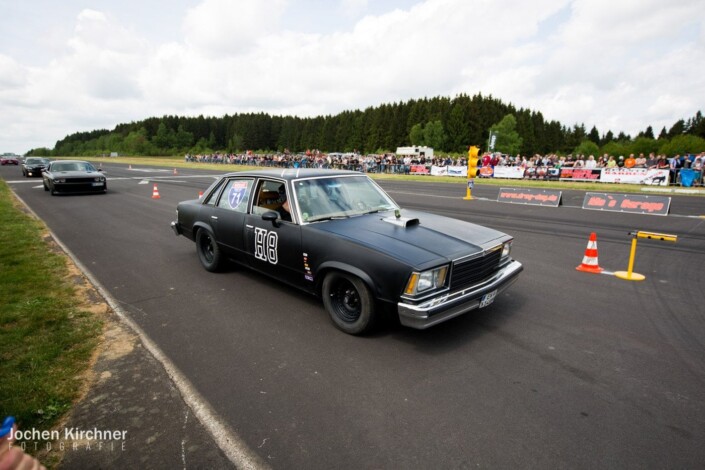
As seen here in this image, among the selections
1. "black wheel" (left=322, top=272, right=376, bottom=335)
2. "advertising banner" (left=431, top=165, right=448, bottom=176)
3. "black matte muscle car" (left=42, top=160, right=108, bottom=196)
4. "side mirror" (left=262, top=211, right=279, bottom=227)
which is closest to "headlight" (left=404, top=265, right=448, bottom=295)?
"black wheel" (left=322, top=272, right=376, bottom=335)

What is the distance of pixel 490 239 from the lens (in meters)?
4.29

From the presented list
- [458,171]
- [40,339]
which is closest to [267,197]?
[40,339]

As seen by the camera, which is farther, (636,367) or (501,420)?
(636,367)

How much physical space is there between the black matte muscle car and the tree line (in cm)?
8378

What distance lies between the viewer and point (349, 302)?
13.3 feet

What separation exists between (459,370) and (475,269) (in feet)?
3.33

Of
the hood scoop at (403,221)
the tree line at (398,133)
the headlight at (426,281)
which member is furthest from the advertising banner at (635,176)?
the tree line at (398,133)

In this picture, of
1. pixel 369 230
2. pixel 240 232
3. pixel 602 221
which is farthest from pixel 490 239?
pixel 602 221

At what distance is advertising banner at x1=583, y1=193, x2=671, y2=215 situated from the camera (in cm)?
1176

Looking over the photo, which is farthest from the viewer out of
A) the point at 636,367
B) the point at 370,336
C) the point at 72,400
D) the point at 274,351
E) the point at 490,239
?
the point at 490,239

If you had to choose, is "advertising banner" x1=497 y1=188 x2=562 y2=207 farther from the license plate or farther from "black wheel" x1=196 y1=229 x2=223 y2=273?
"black wheel" x1=196 y1=229 x2=223 y2=273

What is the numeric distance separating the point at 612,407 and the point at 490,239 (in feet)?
6.29

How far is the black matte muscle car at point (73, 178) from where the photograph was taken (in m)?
15.9

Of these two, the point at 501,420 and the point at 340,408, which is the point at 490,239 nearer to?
the point at 501,420
